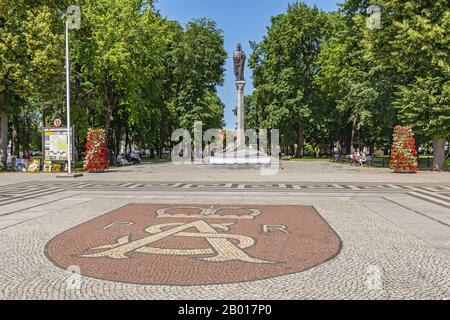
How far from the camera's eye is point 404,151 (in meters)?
26.8

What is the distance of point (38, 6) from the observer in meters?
31.0

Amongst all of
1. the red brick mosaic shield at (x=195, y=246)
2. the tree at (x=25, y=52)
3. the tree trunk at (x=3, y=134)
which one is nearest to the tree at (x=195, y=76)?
the tree at (x=25, y=52)

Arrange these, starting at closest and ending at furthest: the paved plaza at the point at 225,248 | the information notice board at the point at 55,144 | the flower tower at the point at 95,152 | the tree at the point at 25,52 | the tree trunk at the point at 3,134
Result: the paved plaza at the point at 225,248, the information notice board at the point at 55,144, the flower tower at the point at 95,152, the tree at the point at 25,52, the tree trunk at the point at 3,134

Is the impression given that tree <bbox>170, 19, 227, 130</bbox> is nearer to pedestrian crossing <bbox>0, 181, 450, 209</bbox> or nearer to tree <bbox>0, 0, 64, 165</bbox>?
tree <bbox>0, 0, 64, 165</bbox>

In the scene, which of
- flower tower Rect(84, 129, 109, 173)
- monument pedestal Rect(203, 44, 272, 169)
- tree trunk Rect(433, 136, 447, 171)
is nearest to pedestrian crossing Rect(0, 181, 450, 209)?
flower tower Rect(84, 129, 109, 173)

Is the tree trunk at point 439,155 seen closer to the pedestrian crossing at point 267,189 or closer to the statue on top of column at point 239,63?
the pedestrian crossing at point 267,189

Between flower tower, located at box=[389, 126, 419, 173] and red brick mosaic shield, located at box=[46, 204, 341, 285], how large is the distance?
1777 centimetres

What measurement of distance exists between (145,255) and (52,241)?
241cm

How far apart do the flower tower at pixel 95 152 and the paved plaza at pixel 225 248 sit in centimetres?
1412

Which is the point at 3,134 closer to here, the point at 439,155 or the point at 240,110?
the point at 240,110

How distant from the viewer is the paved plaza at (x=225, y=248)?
534 centimetres

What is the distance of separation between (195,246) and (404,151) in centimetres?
2321

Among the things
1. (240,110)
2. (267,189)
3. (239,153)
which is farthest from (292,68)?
(267,189)

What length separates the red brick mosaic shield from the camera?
5973 millimetres
